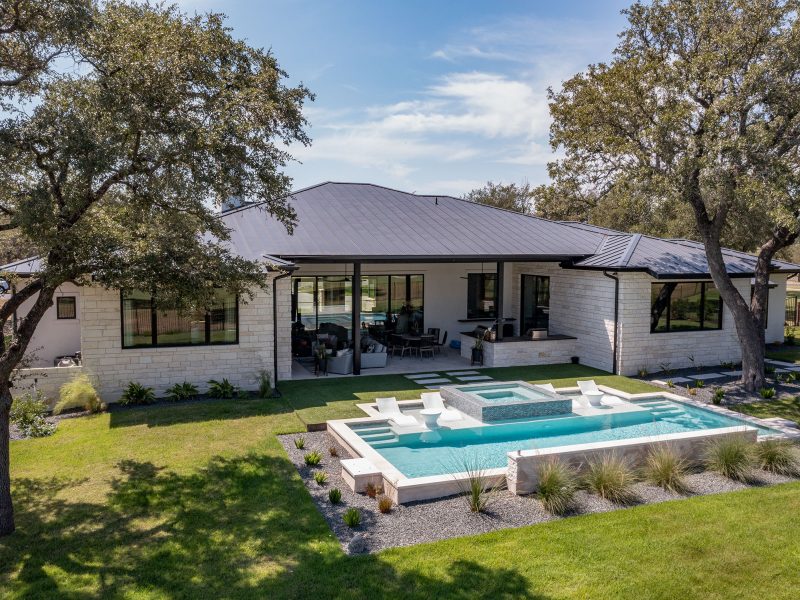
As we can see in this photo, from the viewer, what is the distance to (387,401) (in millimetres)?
12062

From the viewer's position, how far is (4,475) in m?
6.96

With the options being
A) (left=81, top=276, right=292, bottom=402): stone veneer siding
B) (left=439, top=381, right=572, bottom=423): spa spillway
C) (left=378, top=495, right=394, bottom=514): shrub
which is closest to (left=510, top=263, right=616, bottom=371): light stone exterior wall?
(left=439, top=381, right=572, bottom=423): spa spillway

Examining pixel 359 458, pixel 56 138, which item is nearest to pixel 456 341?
pixel 359 458

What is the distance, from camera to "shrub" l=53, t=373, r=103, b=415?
12.0m

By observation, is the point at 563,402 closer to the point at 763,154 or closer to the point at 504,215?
the point at 763,154

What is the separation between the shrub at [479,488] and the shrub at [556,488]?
2.17 ft

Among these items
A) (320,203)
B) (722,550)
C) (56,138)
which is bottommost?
(722,550)

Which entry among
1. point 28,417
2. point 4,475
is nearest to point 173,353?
point 28,417

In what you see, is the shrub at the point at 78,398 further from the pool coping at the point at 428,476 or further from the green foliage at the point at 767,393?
the green foliage at the point at 767,393

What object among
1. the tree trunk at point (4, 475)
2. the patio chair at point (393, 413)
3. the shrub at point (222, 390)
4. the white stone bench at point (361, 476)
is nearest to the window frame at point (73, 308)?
the shrub at point (222, 390)

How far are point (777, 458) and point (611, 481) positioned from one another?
320cm

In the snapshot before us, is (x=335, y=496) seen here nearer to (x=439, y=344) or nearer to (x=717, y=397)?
(x=717, y=397)

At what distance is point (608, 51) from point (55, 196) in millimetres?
13241

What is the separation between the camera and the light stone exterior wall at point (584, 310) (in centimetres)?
1650
